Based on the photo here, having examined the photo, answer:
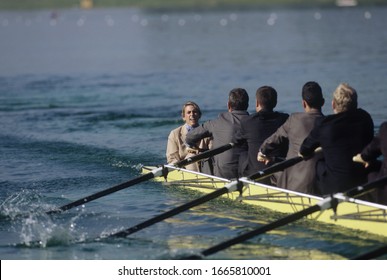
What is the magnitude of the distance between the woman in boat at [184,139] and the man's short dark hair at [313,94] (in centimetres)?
318

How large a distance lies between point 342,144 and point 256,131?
2.06m

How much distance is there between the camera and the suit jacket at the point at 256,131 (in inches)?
571

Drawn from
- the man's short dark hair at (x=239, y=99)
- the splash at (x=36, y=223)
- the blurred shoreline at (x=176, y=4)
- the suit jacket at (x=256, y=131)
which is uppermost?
the blurred shoreline at (x=176, y=4)

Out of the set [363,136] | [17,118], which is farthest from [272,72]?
[363,136]

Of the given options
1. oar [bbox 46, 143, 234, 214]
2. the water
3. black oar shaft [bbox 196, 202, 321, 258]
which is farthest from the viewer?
oar [bbox 46, 143, 234, 214]

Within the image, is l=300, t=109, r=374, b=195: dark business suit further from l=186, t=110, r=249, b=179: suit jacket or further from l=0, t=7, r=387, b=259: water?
l=186, t=110, r=249, b=179: suit jacket

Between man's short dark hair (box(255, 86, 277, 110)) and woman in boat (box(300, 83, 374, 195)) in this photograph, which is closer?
woman in boat (box(300, 83, 374, 195))

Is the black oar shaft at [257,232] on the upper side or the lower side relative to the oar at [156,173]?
lower

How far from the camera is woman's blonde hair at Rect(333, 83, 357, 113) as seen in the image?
494 inches

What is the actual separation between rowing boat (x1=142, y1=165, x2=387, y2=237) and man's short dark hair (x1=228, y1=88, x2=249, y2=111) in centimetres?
118

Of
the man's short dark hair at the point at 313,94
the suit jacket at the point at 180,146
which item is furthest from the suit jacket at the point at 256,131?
the suit jacket at the point at 180,146

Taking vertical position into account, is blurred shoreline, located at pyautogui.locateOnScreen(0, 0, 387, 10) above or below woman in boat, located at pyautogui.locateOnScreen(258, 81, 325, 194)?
above

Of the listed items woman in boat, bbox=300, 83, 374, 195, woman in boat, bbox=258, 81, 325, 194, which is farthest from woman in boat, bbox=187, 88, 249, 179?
woman in boat, bbox=300, 83, 374, 195

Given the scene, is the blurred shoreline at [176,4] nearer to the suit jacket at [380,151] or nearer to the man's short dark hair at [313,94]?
the man's short dark hair at [313,94]
